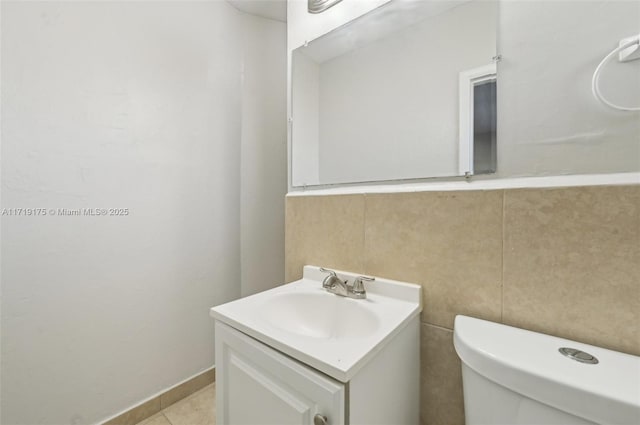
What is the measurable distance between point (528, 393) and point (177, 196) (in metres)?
1.45

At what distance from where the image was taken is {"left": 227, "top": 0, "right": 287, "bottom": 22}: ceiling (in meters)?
1.44

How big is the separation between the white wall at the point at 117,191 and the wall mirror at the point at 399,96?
1.82 ft

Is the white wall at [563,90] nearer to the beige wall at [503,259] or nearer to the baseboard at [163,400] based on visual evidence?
the beige wall at [503,259]

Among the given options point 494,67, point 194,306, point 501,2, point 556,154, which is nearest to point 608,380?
point 556,154

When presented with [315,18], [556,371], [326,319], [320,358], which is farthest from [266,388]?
[315,18]

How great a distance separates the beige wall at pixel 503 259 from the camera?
56 centimetres

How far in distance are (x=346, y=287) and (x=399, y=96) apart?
27.7 inches

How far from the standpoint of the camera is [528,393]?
47 cm

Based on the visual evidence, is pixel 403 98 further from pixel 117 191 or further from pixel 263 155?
pixel 117 191

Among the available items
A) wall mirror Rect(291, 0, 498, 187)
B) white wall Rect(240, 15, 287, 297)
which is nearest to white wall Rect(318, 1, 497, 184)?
wall mirror Rect(291, 0, 498, 187)

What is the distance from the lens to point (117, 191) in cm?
111

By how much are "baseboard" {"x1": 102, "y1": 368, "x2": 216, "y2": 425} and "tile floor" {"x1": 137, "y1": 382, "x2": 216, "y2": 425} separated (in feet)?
0.07

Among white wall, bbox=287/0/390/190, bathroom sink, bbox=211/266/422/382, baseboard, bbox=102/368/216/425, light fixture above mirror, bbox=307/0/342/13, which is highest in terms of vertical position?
light fixture above mirror, bbox=307/0/342/13

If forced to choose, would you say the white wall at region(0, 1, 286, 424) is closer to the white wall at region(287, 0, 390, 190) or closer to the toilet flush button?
the white wall at region(287, 0, 390, 190)
